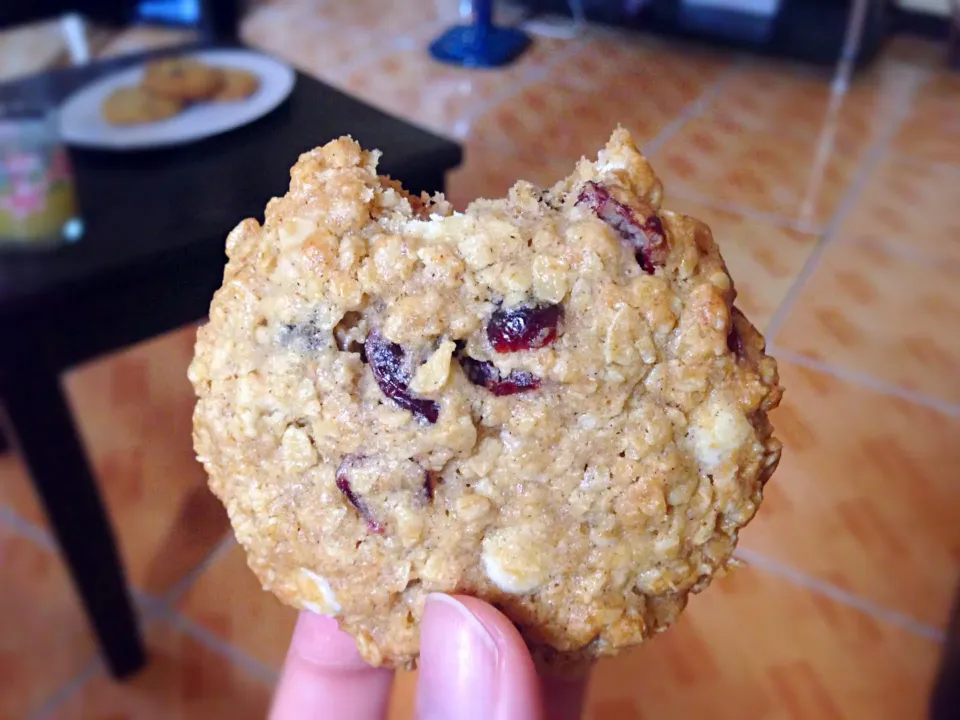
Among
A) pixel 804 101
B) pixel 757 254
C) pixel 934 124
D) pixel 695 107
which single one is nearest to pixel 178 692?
pixel 757 254

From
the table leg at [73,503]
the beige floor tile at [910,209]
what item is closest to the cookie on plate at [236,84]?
the table leg at [73,503]

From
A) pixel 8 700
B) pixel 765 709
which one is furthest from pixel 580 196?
pixel 8 700

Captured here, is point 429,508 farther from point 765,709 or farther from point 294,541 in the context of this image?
point 765,709

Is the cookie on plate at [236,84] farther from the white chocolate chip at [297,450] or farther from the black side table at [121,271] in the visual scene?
the white chocolate chip at [297,450]

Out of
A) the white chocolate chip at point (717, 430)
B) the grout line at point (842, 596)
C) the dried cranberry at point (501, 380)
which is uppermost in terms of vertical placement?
the dried cranberry at point (501, 380)

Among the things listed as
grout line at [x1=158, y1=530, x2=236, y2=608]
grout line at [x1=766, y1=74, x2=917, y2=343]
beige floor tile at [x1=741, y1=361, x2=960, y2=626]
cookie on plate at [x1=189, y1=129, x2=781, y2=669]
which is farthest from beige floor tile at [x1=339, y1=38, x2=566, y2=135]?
cookie on plate at [x1=189, y1=129, x2=781, y2=669]
